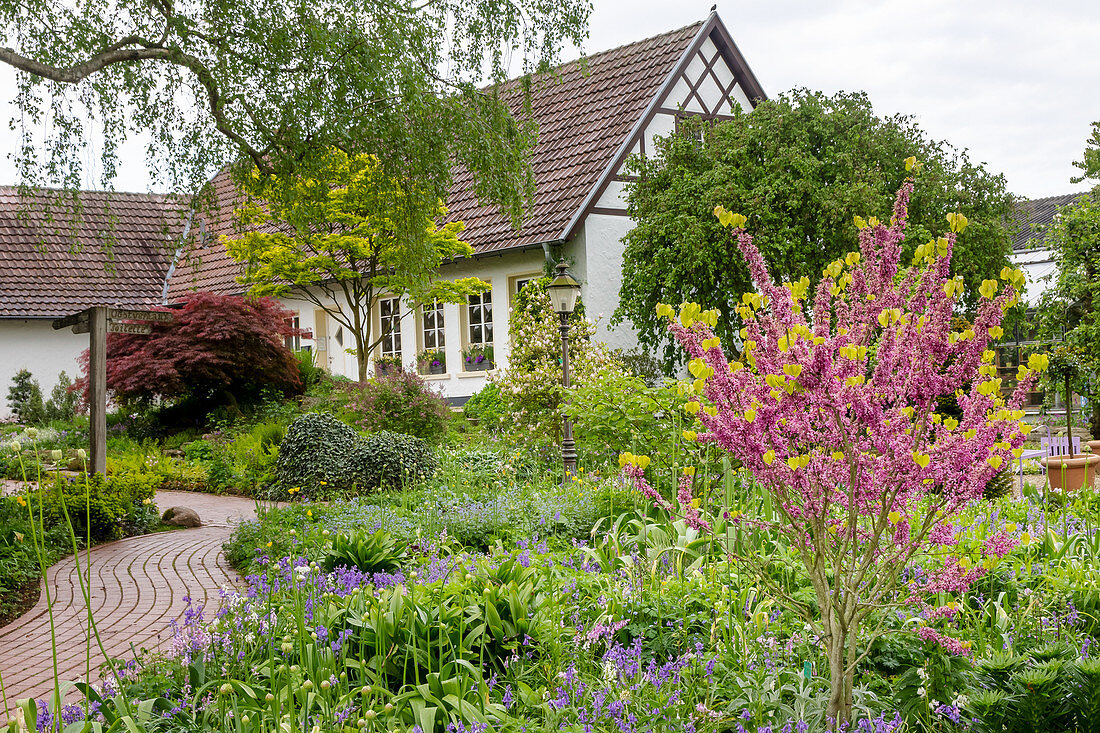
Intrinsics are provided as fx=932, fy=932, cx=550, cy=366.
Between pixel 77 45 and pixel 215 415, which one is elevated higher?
pixel 77 45

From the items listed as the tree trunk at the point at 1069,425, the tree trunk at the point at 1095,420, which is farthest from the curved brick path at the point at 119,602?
the tree trunk at the point at 1095,420

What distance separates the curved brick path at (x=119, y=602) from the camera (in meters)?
4.81

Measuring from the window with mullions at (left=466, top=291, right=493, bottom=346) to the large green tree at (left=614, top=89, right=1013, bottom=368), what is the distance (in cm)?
381

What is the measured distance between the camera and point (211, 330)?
16.5 m

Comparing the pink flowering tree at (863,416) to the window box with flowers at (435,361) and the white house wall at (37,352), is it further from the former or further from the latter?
the white house wall at (37,352)

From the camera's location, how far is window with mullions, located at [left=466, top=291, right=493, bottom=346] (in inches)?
749

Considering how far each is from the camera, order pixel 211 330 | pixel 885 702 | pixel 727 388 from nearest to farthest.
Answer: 1. pixel 727 388
2. pixel 885 702
3. pixel 211 330

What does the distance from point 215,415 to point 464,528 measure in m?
11.7

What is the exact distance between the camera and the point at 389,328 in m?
20.8

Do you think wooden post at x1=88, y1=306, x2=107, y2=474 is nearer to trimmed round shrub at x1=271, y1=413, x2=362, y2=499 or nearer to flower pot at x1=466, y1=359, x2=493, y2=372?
trimmed round shrub at x1=271, y1=413, x2=362, y2=499

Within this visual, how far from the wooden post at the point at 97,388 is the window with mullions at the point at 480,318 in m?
9.50

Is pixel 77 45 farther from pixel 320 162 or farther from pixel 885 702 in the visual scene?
pixel 885 702

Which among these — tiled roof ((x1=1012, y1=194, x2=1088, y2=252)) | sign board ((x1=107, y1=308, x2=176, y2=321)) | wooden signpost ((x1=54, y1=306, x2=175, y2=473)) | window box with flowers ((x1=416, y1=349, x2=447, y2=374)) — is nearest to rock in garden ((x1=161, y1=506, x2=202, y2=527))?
wooden signpost ((x1=54, y1=306, x2=175, y2=473))

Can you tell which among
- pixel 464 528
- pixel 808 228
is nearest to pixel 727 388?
pixel 464 528
